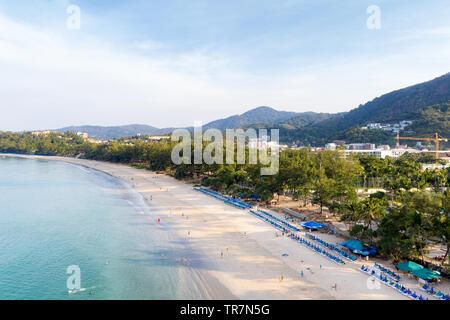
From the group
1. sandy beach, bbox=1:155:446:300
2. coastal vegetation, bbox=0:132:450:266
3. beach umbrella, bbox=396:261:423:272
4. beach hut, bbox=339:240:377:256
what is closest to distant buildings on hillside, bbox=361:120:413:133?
coastal vegetation, bbox=0:132:450:266

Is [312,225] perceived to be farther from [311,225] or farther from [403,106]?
[403,106]

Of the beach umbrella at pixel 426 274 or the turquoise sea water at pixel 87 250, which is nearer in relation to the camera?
the beach umbrella at pixel 426 274

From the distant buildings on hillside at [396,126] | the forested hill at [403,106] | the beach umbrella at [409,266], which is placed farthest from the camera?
the forested hill at [403,106]

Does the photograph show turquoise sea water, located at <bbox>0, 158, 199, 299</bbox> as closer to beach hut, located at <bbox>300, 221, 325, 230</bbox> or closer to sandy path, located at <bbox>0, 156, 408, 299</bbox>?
sandy path, located at <bbox>0, 156, 408, 299</bbox>

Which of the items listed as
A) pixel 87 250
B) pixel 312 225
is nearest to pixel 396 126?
pixel 312 225

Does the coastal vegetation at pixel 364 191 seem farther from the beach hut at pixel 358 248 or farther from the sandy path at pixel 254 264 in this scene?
the sandy path at pixel 254 264

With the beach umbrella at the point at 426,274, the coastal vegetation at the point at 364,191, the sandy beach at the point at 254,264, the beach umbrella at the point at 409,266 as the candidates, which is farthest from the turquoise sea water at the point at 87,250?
the coastal vegetation at the point at 364,191
